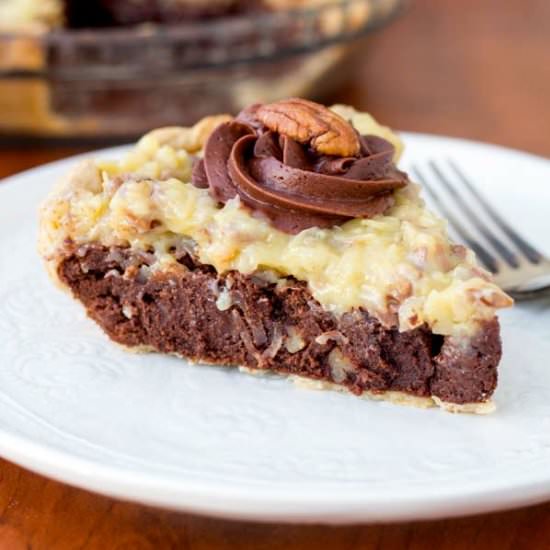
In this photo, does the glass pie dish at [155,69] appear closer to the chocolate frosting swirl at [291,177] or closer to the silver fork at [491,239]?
the silver fork at [491,239]

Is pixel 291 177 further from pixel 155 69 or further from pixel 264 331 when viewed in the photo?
pixel 155 69

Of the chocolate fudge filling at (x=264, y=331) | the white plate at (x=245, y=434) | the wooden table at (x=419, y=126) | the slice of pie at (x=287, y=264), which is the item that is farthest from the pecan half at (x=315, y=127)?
the wooden table at (x=419, y=126)

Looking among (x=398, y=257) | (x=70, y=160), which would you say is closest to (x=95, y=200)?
(x=398, y=257)

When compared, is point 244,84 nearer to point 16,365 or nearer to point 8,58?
point 8,58

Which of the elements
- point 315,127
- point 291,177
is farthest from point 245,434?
point 315,127

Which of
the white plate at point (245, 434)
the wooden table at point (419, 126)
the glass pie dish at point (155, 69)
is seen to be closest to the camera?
the white plate at point (245, 434)

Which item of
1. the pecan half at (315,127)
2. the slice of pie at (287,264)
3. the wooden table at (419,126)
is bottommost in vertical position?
the wooden table at (419,126)
